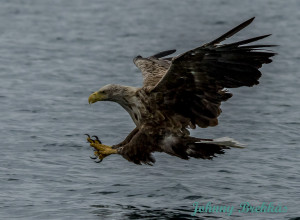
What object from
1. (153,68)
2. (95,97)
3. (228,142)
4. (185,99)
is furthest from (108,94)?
(228,142)

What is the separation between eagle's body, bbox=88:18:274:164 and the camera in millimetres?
8562

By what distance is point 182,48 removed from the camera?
19172mm

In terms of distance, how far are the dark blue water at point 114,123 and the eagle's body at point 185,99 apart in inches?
26.3

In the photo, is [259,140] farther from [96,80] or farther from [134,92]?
[96,80]

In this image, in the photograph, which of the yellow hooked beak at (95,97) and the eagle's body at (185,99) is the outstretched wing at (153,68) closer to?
the eagle's body at (185,99)

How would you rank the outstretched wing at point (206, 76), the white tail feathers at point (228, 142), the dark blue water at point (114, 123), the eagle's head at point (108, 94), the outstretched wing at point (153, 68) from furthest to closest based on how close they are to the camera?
the outstretched wing at point (153, 68)
the dark blue water at point (114, 123)
the eagle's head at point (108, 94)
the white tail feathers at point (228, 142)
the outstretched wing at point (206, 76)

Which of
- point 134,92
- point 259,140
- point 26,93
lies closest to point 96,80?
point 26,93

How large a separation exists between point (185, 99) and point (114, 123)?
4207mm

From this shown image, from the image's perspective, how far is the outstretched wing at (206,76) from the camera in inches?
334

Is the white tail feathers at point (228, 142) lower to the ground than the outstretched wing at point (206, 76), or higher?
lower

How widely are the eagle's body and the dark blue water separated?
0.67m

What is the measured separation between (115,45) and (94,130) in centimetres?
749

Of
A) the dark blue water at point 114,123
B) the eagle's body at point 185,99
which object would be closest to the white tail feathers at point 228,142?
the eagle's body at point 185,99

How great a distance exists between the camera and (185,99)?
29.8ft
